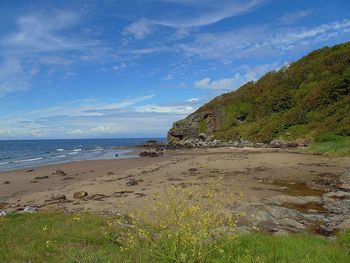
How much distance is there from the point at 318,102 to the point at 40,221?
4858 centimetres

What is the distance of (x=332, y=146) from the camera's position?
115 ft

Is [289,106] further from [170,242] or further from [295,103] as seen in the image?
[170,242]

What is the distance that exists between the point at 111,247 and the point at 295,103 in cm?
5647

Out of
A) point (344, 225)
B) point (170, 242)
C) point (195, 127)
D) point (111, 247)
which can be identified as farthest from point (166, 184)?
point (195, 127)

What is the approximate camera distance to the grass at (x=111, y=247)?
6641 mm

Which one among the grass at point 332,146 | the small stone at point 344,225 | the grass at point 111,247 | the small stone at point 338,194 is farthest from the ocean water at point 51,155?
the small stone at point 344,225

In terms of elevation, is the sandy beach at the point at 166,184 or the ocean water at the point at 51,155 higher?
the ocean water at the point at 51,155

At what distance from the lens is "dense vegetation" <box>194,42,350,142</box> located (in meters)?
48.2

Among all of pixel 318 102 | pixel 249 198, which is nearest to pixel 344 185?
pixel 249 198

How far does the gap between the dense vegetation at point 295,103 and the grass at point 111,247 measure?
34.2 meters

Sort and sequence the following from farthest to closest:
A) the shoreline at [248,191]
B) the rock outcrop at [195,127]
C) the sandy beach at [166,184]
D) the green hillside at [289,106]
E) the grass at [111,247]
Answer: the rock outcrop at [195,127] < the green hillside at [289,106] < the sandy beach at [166,184] < the shoreline at [248,191] < the grass at [111,247]

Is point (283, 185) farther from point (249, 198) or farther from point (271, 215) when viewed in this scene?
point (271, 215)

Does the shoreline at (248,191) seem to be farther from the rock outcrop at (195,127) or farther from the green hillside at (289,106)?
the rock outcrop at (195,127)

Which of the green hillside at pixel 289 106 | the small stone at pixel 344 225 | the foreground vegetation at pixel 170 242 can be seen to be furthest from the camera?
the green hillside at pixel 289 106
